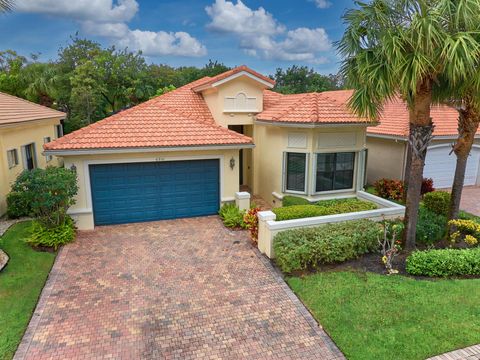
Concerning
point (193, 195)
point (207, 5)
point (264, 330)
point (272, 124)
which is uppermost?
point (207, 5)

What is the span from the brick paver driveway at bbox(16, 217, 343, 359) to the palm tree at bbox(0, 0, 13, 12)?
703cm

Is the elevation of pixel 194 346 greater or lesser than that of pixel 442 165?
lesser

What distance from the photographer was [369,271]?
914 cm

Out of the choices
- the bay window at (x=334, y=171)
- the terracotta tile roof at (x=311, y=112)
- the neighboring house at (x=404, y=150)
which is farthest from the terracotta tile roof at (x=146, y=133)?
the neighboring house at (x=404, y=150)

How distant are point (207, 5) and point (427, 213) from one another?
52.4 feet

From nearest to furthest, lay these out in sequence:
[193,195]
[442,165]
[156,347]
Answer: [156,347], [193,195], [442,165]

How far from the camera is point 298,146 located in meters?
13.7

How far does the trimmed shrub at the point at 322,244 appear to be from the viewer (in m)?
9.09

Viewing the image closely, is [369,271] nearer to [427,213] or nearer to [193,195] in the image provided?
[427,213]

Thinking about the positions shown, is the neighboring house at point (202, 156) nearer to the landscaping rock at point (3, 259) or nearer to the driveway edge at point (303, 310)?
the landscaping rock at point (3, 259)

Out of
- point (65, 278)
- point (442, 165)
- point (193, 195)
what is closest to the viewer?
point (65, 278)

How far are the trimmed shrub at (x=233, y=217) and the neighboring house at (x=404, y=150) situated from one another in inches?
384

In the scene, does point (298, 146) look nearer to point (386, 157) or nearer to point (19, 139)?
point (386, 157)

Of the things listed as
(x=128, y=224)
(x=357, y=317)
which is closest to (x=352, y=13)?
(x=357, y=317)
